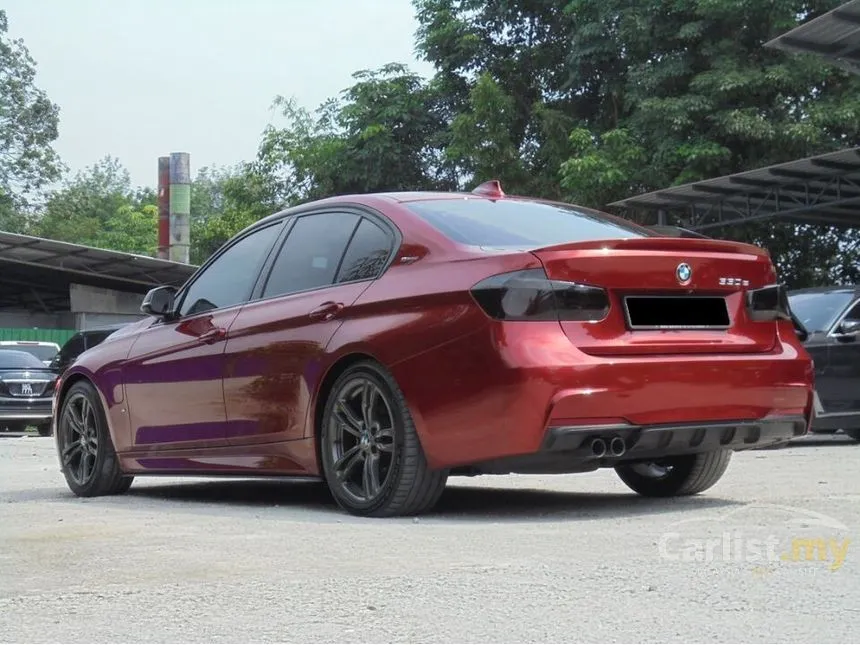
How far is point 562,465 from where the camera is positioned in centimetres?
576

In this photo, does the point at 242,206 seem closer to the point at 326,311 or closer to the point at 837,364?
the point at 837,364

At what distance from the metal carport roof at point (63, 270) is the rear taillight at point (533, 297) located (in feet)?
82.0

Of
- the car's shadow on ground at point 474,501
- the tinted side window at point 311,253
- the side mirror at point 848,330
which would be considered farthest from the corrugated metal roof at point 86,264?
the tinted side window at point 311,253

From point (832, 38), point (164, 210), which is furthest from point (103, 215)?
point (832, 38)

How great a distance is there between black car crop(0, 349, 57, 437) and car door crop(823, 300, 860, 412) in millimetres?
14284

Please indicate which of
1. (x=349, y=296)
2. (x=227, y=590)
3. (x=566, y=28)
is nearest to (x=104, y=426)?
(x=349, y=296)

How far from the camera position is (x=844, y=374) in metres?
12.8

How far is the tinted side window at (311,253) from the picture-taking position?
680 centimetres

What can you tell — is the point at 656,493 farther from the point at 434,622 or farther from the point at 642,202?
the point at 642,202

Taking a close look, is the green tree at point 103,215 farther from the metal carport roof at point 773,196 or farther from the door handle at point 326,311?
the door handle at point 326,311

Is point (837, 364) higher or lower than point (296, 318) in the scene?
lower

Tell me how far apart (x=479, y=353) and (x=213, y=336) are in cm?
207

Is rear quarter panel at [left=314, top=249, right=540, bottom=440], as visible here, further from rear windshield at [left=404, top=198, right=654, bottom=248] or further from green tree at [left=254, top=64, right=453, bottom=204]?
green tree at [left=254, top=64, right=453, bottom=204]

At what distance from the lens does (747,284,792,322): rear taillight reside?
625 centimetres
